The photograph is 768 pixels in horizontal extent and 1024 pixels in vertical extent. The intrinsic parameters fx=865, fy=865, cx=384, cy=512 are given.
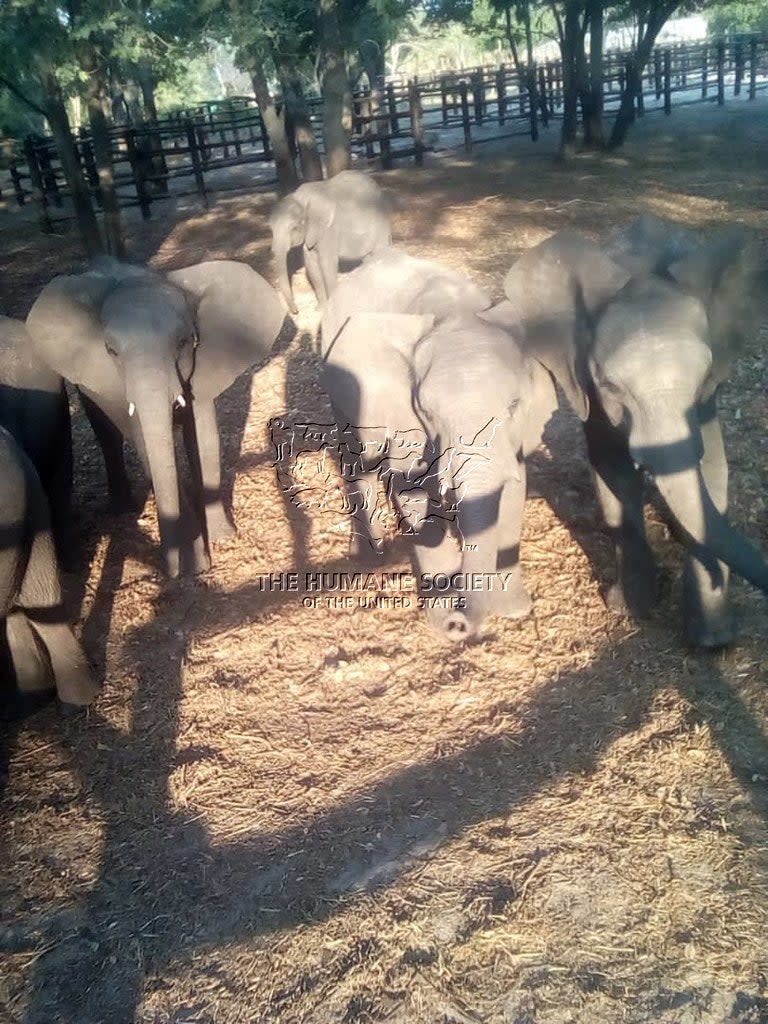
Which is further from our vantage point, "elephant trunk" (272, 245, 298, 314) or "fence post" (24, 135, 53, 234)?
"fence post" (24, 135, 53, 234)

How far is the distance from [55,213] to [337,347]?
17.7m

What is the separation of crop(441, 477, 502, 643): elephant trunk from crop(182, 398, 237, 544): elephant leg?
2.52 metres

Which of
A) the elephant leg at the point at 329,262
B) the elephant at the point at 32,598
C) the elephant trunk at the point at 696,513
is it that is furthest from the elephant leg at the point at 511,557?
the elephant leg at the point at 329,262

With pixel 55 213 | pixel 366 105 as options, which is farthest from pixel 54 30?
pixel 366 105

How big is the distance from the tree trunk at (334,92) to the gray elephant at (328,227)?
Result: 191 inches

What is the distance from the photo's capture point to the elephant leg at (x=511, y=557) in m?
4.80

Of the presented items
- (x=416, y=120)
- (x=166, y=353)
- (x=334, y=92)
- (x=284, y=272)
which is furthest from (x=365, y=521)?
(x=416, y=120)

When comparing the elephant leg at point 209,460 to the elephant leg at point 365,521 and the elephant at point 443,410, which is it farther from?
the elephant at point 443,410

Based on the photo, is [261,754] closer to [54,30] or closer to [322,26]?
[54,30]

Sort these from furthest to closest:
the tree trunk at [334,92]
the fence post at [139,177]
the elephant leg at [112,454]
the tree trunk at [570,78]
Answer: the tree trunk at [570,78] < the fence post at [139,177] < the tree trunk at [334,92] < the elephant leg at [112,454]

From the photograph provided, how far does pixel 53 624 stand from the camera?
4609 mm

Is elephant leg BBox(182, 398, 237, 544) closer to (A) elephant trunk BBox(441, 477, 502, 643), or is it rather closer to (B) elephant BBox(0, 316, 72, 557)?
(B) elephant BBox(0, 316, 72, 557)

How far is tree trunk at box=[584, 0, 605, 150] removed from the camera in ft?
64.0

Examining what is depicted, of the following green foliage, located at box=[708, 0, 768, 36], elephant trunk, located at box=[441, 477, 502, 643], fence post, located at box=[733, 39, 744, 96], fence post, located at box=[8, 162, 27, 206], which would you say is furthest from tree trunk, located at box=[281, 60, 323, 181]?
green foliage, located at box=[708, 0, 768, 36]
